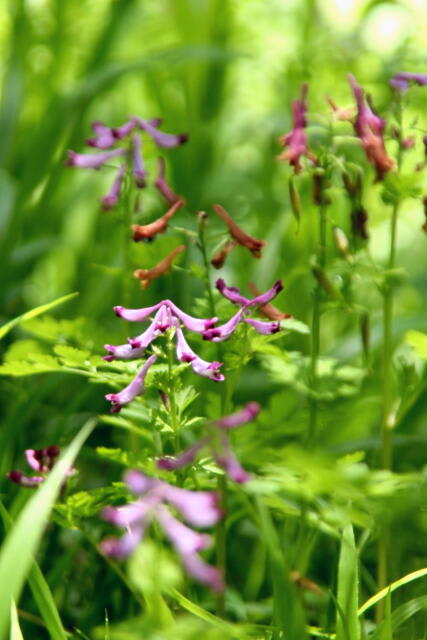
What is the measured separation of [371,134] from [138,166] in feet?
2.00

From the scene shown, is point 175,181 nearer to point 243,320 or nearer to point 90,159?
point 90,159

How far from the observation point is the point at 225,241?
1.64 metres

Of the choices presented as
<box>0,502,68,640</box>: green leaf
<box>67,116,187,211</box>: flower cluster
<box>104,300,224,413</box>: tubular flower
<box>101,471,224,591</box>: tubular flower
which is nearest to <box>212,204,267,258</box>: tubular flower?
<box>104,300,224,413</box>: tubular flower

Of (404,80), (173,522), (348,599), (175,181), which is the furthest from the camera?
(175,181)

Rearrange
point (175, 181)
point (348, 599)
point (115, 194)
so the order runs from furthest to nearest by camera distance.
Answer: point (175, 181), point (115, 194), point (348, 599)

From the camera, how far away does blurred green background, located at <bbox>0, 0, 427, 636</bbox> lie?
254cm

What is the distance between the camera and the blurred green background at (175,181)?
254 centimetres

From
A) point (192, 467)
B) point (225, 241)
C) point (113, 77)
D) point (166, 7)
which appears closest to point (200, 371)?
point (192, 467)

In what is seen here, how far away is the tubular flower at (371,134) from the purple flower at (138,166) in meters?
0.54

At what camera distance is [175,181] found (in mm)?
3773

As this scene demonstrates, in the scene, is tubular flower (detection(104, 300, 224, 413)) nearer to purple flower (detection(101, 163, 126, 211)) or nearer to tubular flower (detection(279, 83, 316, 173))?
tubular flower (detection(279, 83, 316, 173))

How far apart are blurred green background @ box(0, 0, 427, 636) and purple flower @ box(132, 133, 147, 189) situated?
2.9 inches

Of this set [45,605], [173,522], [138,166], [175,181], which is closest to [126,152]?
[138,166]

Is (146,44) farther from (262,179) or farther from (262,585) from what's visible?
(262,585)
